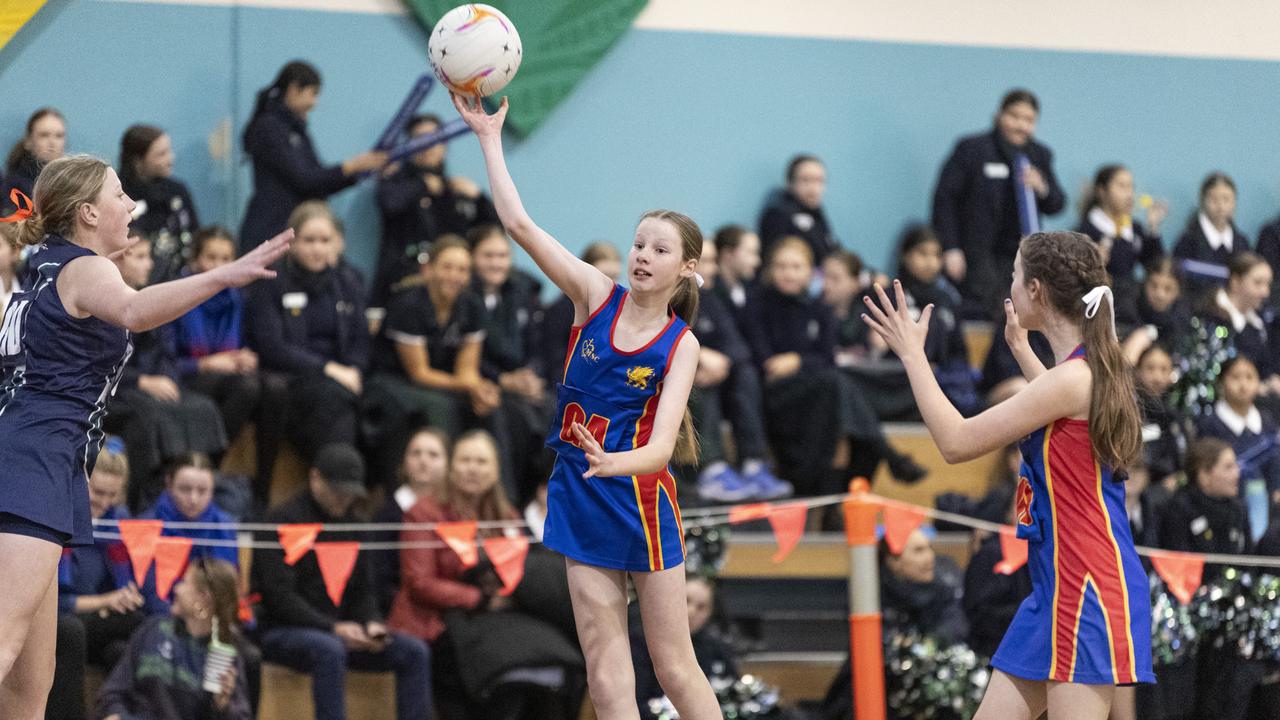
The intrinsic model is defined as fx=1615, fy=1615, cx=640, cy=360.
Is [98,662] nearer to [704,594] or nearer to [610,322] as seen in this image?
[704,594]

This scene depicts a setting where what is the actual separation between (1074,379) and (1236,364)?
6.27 m

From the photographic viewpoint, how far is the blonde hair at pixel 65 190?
471 cm

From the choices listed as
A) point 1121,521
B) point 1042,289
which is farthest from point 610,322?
point 1121,521

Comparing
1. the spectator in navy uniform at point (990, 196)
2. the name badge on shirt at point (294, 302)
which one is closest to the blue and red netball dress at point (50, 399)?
the name badge on shirt at point (294, 302)

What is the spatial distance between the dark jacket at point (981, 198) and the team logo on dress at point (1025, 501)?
732 centimetres

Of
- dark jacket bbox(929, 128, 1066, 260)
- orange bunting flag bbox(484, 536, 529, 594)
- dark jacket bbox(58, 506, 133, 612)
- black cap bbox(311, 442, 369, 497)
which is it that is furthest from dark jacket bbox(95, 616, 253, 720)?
dark jacket bbox(929, 128, 1066, 260)

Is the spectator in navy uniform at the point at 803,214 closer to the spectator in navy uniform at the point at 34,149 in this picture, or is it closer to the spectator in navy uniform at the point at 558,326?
the spectator in navy uniform at the point at 558,326

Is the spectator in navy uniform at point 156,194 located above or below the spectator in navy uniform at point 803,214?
below

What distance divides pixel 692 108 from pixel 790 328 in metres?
2.73

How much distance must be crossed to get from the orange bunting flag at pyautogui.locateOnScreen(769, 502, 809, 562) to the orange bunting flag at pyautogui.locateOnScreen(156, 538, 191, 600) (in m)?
2.69

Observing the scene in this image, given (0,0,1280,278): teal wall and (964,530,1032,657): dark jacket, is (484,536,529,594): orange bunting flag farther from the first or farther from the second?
(0,0,1280,278): teal wall

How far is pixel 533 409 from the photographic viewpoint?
895cm

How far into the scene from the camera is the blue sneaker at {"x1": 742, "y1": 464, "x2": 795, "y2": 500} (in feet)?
30.4

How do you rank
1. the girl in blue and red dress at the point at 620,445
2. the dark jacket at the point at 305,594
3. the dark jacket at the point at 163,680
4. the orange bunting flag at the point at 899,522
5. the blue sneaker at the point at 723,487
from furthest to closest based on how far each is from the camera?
the blue sneaker at the point at 723,487, the orange bunting flag at the point at 899,522, the dark jacket at the point at 305,594, the dark jacket at the point at 163,680, the girl in blue and red dress at the point at 620,445
